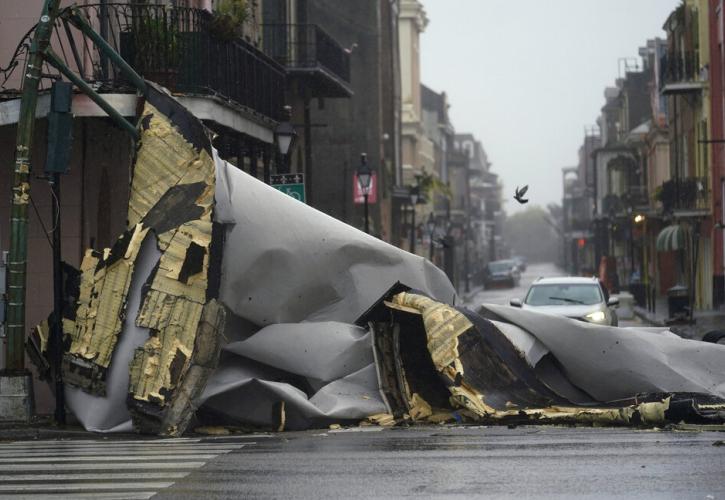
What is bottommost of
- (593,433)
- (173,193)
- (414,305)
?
A: (593,433)

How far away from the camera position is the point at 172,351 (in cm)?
1497

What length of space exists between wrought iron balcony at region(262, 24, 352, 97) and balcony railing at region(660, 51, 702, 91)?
20.6 m

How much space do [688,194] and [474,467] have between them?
46504 mm

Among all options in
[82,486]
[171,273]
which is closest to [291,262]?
[171,273]

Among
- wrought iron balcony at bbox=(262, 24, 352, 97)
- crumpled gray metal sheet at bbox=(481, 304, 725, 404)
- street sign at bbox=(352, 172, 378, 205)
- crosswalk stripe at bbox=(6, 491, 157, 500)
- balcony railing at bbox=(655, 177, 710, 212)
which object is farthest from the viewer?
balcony railing at bbox=(655, 177, 710, 212)

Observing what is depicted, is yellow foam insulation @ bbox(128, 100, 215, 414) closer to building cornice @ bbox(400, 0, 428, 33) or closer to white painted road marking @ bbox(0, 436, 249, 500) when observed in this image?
white painted road marking @ bbox(0, 436, 249, 500)

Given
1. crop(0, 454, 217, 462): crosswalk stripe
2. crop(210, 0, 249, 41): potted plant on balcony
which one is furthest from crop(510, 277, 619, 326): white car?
crop(0, 454, 217, 462): crosswalk stripe

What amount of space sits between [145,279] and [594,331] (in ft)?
15.0

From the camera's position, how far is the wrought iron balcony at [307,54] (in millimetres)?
35625

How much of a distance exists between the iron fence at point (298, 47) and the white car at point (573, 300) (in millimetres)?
8143

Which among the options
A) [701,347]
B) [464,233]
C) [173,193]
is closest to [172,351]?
[173,193]

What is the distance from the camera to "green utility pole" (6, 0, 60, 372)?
16375 mm

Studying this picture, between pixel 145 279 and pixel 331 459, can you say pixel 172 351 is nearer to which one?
pixel 145 279

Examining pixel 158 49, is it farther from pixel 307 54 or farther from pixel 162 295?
pixel 307 54
